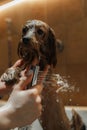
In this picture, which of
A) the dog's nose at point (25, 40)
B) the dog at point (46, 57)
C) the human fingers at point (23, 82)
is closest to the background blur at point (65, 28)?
the dog at point (46, 57)

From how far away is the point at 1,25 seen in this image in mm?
2172

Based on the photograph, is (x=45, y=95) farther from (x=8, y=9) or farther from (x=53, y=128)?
(x=8, y=9)

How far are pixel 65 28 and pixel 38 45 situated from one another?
0.91m

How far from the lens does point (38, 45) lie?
78 centimetres

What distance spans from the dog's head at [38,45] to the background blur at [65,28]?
46 centimetres

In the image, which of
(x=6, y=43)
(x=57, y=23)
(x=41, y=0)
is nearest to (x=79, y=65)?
(x=57, y=23)

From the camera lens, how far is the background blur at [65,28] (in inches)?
61.1

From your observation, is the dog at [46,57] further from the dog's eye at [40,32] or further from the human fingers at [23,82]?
the human fingers at [23,82]

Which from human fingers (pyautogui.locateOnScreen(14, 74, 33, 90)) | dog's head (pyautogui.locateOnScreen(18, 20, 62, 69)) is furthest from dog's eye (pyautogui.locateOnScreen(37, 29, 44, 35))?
human fingers (pyautogui.locateOnScreen(14, 74, 33, 90))

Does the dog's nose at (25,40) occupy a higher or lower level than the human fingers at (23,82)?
higher

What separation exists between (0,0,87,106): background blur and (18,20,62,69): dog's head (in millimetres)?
457

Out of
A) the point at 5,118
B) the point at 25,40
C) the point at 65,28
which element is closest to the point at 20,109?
the point at 5,118

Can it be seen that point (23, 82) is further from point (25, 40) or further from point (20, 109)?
point (25, 40)

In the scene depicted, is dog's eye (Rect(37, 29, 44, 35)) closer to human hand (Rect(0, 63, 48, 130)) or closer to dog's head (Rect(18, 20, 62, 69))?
dog's head (Rect(18, 20, 62, 69))
